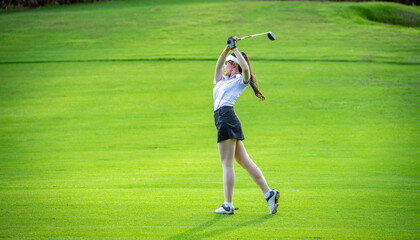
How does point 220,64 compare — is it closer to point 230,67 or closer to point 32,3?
point 230,67

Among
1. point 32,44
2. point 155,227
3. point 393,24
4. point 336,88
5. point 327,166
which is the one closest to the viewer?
point 155,227

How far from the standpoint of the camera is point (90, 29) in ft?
103

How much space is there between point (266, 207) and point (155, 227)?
1756mm

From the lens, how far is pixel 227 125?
257 inches

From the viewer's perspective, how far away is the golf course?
6516 mm

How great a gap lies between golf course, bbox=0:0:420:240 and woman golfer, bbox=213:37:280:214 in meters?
0.27

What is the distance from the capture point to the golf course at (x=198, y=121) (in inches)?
257

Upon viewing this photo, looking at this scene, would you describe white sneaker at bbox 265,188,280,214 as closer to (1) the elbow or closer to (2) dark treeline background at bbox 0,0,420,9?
(1) the elbow

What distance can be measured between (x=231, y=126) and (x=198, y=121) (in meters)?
9.82

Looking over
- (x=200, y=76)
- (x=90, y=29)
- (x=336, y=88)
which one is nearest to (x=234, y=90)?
(x=336, y=88)

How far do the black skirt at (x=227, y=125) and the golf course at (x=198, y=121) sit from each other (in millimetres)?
1028

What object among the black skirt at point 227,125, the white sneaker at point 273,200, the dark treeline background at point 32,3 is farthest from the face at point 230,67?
the dark treeline background at point 32,3

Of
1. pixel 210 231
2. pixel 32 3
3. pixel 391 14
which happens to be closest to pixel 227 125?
pixel 210 231

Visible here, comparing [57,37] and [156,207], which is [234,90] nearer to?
[156,207]
